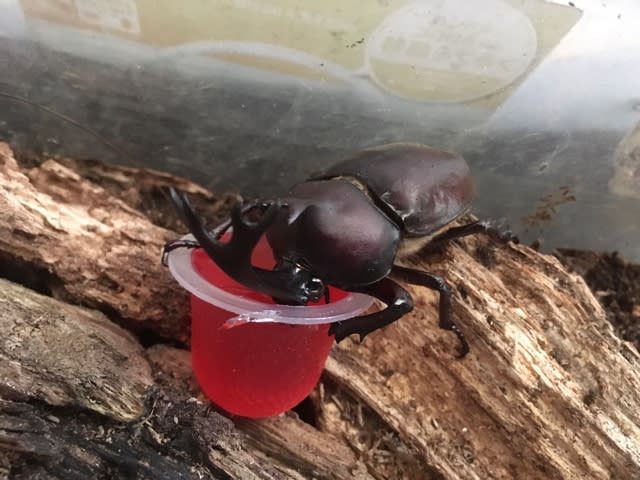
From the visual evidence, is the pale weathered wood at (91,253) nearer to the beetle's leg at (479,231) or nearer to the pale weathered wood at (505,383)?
the pale weathered wood at (505,383)

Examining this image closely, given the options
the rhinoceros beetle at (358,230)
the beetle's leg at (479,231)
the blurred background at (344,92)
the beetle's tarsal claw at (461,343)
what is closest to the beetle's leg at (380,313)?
the rhinoceros beetle at (358,230)

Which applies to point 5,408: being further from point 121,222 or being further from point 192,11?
point 192,11

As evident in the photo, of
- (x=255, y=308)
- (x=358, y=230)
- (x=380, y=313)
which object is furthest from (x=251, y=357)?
(x=358, y=230)

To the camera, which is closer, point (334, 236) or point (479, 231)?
point (334, 236)

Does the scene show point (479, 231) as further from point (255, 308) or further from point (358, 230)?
point (255, 308)

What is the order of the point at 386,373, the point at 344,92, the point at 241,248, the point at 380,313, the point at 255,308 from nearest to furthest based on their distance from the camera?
the point at 241,248
the point at 255,308
the point at 380,313
the point at 386,373
the point at 344,92

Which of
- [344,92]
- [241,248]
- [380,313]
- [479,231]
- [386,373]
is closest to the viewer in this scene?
[241,248]

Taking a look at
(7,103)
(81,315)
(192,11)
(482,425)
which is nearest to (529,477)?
(482,425)

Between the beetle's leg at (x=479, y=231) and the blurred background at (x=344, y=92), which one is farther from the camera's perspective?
the blurred background at (x=344, y=92)

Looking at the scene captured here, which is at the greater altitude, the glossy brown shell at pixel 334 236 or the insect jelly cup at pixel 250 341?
the glossy brown shell at pixel 334 236
